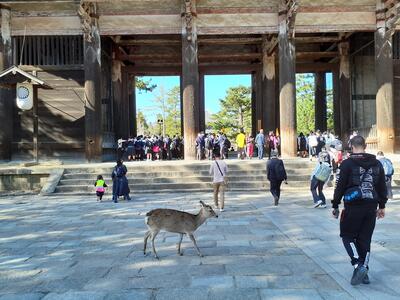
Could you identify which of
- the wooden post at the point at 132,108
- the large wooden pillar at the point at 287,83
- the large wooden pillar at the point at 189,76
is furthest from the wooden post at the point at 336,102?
the wooden post at the point at 132,108

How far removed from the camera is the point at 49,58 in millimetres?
19547

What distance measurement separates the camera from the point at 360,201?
4.66 metres

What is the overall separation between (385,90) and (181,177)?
949 cm

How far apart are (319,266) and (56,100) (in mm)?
16785

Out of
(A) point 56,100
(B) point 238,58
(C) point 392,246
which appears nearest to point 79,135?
(A) point 56,100

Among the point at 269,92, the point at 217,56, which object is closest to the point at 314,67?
the point at 269,92

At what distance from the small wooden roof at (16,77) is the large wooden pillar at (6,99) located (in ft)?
7.04

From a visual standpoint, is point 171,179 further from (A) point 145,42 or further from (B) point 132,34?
(A) point 145,42

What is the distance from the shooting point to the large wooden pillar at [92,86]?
18219mm

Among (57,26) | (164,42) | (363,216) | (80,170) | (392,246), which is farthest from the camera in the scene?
(164,42)

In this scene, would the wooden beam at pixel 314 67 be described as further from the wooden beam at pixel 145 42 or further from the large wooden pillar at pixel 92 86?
the large wooden pillar at pixel 92 86

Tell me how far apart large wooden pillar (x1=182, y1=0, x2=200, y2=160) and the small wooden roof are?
224 inches

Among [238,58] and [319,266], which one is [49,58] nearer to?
[238,58]

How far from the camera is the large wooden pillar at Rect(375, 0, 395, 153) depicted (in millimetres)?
18438
